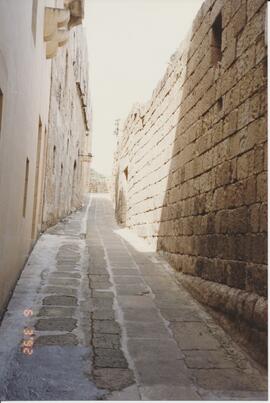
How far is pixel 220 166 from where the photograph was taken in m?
4.34

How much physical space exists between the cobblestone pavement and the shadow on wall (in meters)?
0.30

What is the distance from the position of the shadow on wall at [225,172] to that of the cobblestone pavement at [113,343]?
0.30m

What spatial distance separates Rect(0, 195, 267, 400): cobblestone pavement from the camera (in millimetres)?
2613

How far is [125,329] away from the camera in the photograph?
3699 millimetres

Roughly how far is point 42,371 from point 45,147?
5745 mm

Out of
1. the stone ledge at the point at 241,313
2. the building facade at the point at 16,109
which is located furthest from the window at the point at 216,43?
the stone ledge at the point at 241,313

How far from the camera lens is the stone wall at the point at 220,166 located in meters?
3.40

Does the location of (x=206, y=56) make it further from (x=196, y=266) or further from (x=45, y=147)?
(x=45, y=147)

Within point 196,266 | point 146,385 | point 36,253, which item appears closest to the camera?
point 146,385

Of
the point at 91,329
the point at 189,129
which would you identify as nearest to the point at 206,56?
the point at 189,129

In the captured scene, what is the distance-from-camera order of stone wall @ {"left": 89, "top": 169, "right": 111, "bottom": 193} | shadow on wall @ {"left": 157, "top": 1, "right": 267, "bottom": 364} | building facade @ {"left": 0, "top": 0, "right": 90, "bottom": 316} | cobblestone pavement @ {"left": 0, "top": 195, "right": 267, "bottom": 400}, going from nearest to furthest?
cobblestone pavement @ {"left": 0, "top": 195, "right": 267, "bottom": 400} < building facade @ {"left": 0, "top": 0, "right": 90, "bottom": 316} < shadow on wall @ {"left": 157, "top": 1, "right": 267, "bottom": 364} < stone wall @ {"left": 89, "top": 169, "right": 111, "bottom": 193}

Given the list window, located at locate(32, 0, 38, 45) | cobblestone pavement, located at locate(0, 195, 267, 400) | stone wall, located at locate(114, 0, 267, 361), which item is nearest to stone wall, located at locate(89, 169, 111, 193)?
stone wall, located at locate(114, 0, 267, 361)

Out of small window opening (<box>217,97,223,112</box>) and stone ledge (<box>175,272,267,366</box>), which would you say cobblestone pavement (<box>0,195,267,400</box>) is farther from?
small window opening (<box>217,97,223,112</box>)

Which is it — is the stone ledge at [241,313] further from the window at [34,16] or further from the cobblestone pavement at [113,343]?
the window at [34,16]
